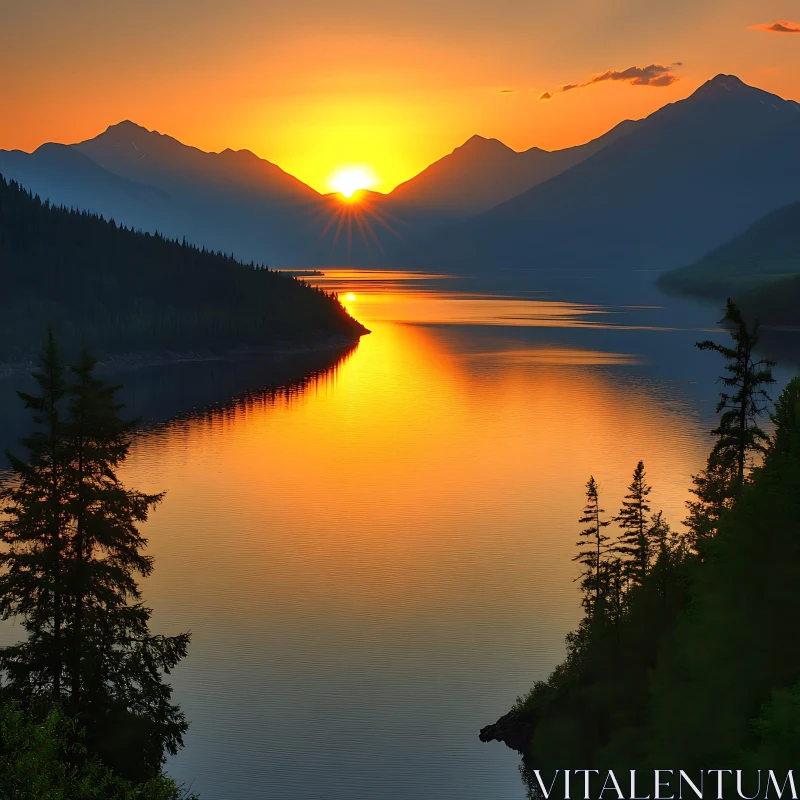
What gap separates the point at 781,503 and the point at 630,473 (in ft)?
249

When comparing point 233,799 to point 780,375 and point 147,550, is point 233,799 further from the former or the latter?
point 780,375

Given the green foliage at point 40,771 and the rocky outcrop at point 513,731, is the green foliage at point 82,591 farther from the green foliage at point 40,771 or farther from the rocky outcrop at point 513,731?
the rocky outcrop at point 513,731

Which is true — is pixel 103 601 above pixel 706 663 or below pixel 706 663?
above

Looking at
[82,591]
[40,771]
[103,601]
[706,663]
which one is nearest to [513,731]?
[706,663]

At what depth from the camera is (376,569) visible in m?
76.1

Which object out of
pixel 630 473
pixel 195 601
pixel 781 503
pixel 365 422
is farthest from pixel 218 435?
pixel 781 503

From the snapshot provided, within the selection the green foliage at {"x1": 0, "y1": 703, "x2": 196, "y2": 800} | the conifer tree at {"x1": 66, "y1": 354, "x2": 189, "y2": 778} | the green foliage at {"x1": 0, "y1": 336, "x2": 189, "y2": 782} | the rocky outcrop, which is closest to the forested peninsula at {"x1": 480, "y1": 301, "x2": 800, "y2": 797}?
the rocky outcrop

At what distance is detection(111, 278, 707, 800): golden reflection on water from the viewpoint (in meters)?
50.1

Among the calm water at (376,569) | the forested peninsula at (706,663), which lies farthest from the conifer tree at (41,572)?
the forested peninsula at (706,663)

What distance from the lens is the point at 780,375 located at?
178625mm

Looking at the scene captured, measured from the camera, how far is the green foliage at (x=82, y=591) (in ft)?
109

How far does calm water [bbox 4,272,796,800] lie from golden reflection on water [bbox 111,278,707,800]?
169 mm

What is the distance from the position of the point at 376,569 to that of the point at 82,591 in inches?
1708

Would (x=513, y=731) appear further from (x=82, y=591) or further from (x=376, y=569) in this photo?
(x=376, y=569)
